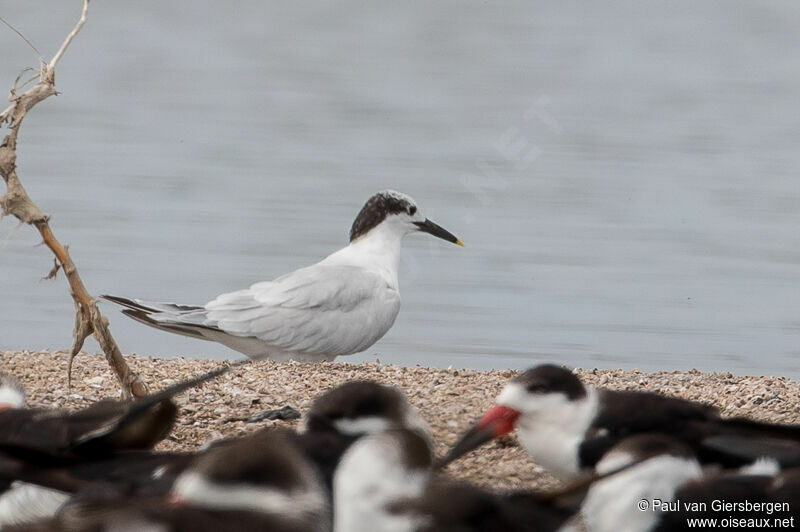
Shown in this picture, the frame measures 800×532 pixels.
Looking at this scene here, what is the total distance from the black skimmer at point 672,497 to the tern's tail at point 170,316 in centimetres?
431

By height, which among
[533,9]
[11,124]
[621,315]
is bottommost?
[621,315]

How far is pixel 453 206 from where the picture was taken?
1157 cm

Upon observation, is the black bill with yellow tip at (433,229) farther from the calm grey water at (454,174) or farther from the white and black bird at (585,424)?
Answer: the white and black bird at (585,424)

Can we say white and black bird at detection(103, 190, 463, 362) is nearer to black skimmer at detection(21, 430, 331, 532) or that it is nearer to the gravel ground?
the gravel ground

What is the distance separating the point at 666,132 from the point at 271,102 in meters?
4.53

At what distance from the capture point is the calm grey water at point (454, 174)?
353 inches

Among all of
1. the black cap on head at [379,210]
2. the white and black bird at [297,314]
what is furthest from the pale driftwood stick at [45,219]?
the black cap on head at [379,210]

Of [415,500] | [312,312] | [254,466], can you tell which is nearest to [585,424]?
[415,500]

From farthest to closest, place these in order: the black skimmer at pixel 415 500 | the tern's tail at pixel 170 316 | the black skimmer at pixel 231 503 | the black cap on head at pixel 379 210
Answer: the black cap on head at pixel 379 210, the tern's tail at pixel 170 316, the black skimmer at pixel 415 500, the black skimmer at pixel 231 503

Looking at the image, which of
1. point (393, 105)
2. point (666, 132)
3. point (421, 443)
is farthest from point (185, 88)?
point (421, 443)

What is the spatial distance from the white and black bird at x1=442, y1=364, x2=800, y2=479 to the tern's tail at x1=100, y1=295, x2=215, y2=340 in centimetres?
367

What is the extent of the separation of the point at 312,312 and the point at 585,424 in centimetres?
386

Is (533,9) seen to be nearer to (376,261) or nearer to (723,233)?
(723,233)

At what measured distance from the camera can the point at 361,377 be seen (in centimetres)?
606
